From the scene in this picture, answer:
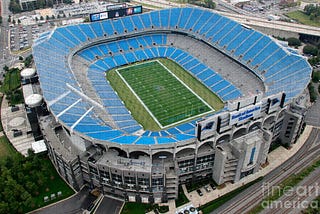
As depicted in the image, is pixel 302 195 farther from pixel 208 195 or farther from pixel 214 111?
pixel 214 111

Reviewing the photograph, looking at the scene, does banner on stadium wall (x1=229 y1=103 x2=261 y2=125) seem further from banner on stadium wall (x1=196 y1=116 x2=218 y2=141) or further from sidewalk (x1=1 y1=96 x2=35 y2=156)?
sidewalk (x1=1 y1=96 x2=35 y2=156)

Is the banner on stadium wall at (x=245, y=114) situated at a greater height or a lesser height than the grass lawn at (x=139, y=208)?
greater

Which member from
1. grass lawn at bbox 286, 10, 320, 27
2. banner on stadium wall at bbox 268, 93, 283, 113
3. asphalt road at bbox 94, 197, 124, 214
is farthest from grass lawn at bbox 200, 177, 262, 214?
grass lawn at bbox 286, 10, 320, 27

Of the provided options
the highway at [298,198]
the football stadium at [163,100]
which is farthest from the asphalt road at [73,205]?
the highway at [298,198]

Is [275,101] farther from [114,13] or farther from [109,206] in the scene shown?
[114,13]

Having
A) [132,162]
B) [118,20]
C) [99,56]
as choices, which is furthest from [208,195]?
[118,20]

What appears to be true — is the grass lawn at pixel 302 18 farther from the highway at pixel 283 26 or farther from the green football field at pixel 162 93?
the green football field at pixel 162 93
